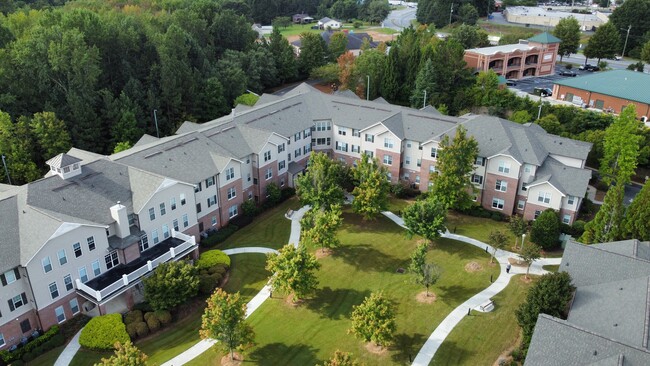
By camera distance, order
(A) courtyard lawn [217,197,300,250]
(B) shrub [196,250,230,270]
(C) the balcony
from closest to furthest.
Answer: (C) the balcony → (B) shrub [196,250,230,270] → (A) courtyard lawn [217,197,300,250]

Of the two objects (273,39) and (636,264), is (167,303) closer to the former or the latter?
(636,264)

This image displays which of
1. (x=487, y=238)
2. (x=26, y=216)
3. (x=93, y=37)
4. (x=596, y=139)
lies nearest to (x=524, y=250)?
(x=487, y=238)

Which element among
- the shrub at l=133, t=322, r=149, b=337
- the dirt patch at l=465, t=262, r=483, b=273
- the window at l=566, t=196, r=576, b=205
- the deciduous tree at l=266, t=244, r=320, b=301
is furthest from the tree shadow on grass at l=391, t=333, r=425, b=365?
the window at l=566, t=196, r=576, b=205

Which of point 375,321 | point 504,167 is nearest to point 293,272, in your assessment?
point 375,321

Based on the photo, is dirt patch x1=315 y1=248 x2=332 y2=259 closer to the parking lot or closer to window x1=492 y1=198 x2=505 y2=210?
window x1=492 y1=198 x2=505 y2=210

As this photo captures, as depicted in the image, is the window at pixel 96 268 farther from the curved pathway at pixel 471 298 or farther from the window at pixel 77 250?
the curved pathway at pixel 471 298

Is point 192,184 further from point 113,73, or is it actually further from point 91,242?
point 113,73
